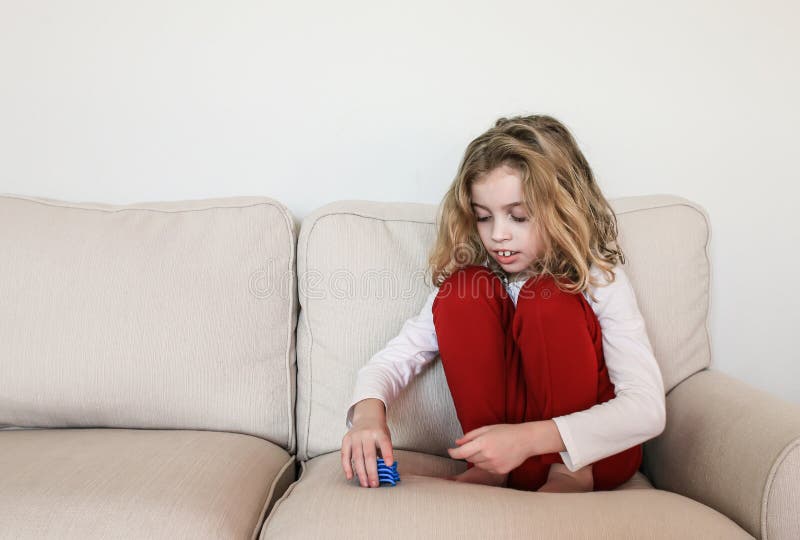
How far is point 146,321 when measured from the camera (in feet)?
3.89

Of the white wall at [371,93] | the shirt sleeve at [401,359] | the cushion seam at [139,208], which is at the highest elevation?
the white wall at [371,93]

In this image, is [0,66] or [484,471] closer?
[484,471]

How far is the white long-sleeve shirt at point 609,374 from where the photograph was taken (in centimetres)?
97

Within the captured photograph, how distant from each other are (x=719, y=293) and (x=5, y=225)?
159 centimetres

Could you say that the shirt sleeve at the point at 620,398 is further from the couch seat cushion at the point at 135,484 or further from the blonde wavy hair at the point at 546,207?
the couch seat cushion at the point at 135,484

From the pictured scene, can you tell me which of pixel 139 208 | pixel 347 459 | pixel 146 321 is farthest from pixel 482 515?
pixel 139 208

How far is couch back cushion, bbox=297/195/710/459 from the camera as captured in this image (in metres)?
1.20

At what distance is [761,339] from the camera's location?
1.60 m

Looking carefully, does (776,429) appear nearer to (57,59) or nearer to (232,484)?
(232,484)

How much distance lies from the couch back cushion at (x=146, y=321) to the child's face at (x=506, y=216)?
0.41 meters

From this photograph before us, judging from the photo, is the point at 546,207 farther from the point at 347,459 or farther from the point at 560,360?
the point at 347,459

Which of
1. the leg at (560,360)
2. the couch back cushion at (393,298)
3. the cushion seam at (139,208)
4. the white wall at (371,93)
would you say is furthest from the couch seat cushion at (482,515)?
the white wall at (371,93)

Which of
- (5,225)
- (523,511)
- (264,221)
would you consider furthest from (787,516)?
(5,225)

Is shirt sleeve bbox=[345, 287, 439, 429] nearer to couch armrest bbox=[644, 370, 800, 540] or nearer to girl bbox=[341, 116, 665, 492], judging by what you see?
girl bbox=[341, 116, 665, 492]
